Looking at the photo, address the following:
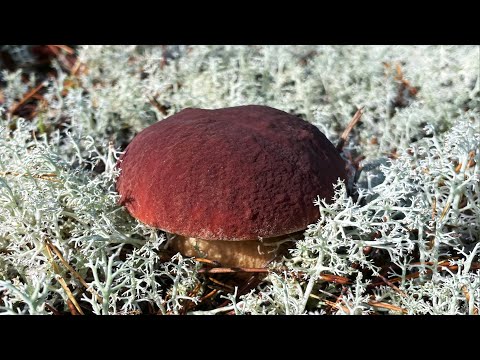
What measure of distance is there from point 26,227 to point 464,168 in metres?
1.83

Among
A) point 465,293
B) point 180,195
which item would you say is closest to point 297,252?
point 180,195

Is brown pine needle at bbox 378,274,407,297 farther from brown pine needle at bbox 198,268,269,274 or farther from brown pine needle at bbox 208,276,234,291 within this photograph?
brown pine needle at bbox 208,276,234,291

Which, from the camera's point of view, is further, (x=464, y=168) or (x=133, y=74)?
(x=133, y=74)

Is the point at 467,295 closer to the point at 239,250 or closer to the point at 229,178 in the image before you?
the point at 239,250

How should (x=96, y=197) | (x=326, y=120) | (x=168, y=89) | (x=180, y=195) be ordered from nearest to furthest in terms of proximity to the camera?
1. (x=180, y=195)
2. (x=96, y=197)
3. (x=326, y=120)
4. (x=168, y=89)

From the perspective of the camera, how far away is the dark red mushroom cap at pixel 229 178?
1733mm

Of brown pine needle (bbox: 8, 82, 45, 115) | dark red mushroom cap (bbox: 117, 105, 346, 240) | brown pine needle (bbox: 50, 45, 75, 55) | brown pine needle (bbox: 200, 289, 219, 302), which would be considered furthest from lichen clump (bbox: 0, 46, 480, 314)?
brown pine needle (bbox: 50, 45, 75, 55)

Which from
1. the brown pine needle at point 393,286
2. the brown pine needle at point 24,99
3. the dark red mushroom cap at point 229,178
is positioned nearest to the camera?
the dark red mushroom cap at point 229,178

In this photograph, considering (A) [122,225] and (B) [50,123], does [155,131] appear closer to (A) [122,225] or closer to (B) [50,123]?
(A) [122,225]

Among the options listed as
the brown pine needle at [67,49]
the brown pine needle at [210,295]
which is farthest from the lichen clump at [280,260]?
the brown pine needle at [67,49]

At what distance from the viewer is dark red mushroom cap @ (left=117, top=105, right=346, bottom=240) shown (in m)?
1.73

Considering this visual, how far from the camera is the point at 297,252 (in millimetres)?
1866

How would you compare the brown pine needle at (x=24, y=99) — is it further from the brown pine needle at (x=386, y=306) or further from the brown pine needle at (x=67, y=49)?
the brown pine needle at (x=386, y=306)

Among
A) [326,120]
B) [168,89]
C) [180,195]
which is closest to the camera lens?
[180,195]
